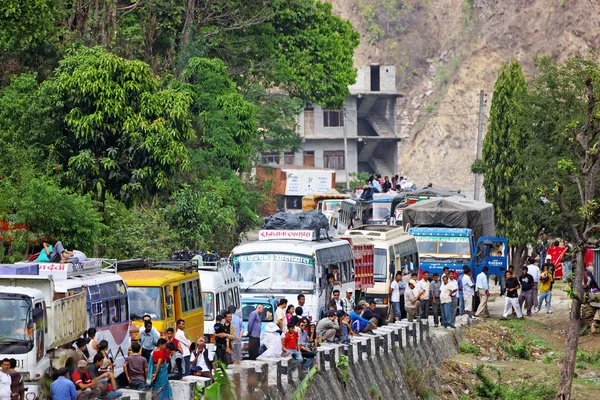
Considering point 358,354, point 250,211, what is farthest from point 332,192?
point 358,354

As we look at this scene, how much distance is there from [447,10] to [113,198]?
7609 centimetres

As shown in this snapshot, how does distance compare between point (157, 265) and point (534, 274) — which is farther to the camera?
point (534, 274)

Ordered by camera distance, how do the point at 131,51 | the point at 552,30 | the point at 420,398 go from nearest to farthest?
the point at 420,398 < the point at 131,51 < the point at 552,30

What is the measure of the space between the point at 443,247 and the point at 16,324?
23078 millimetres

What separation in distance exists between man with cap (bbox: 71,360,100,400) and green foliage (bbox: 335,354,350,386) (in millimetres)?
5999

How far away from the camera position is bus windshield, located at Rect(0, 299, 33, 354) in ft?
50.0

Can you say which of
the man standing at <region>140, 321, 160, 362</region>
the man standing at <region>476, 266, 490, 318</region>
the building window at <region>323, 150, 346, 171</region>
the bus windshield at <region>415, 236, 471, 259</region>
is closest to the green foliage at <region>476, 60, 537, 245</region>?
the bus windshield at <region>415, 236, 471, 259</region>

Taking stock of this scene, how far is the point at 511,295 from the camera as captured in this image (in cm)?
3378

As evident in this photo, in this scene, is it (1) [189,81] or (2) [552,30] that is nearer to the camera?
(1) [189,81]

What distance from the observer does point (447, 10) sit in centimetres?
10338

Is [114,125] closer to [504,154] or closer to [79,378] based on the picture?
[79,378]

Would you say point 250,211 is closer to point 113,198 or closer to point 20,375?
point 113,198

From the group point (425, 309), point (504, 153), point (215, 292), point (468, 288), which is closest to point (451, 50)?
point (504, 153)

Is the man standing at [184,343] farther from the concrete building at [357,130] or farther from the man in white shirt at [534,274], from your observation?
the concrete building at [357,130]
